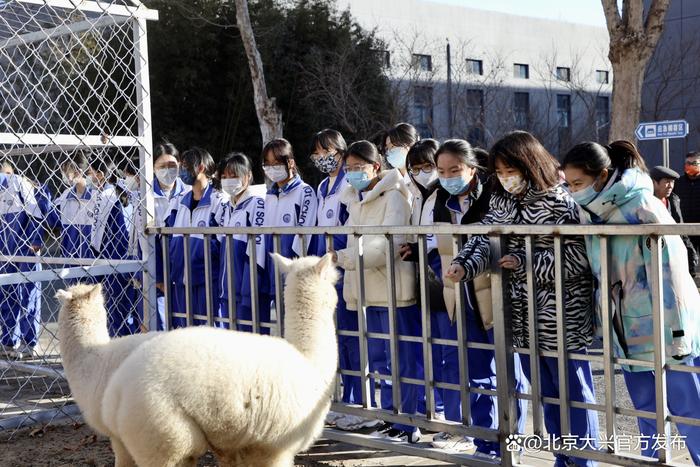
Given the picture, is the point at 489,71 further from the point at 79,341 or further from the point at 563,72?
the point at 79,341

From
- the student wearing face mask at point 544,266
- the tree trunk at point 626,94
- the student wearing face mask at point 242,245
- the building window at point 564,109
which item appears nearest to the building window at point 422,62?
the building window at point 564,109

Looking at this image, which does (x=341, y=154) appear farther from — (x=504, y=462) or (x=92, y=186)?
(x=92, y=186)

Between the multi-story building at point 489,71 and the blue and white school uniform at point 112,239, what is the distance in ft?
49.0

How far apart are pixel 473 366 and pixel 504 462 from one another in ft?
1.87

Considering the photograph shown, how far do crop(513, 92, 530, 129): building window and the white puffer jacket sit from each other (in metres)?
20.6

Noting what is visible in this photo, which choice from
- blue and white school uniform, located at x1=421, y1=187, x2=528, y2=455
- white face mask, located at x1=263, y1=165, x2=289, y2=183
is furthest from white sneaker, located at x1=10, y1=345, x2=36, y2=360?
blue and white school uniform, located at x1=421, y1=187, x2=528, y2=455

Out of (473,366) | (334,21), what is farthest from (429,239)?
(334,21)

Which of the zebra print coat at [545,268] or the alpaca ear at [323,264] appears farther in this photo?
the zebra print coat at [545,268]

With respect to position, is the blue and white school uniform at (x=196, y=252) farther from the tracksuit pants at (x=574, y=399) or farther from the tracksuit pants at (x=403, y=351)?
the tracksuit pants at (x=574, y=399)

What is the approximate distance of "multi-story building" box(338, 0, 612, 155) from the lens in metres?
24.6

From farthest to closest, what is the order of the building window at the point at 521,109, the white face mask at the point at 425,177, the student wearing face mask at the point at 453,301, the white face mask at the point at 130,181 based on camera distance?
the building window at the point at 521,109 < the white face mask at the point at 130,181 < the white face mask at the point at 425,177 < the student wearing face mask at the point at 453,301

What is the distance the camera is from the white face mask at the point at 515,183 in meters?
4.34

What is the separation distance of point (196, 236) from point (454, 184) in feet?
7.19

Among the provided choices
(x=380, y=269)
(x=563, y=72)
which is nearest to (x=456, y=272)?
(x=380, y=269)
